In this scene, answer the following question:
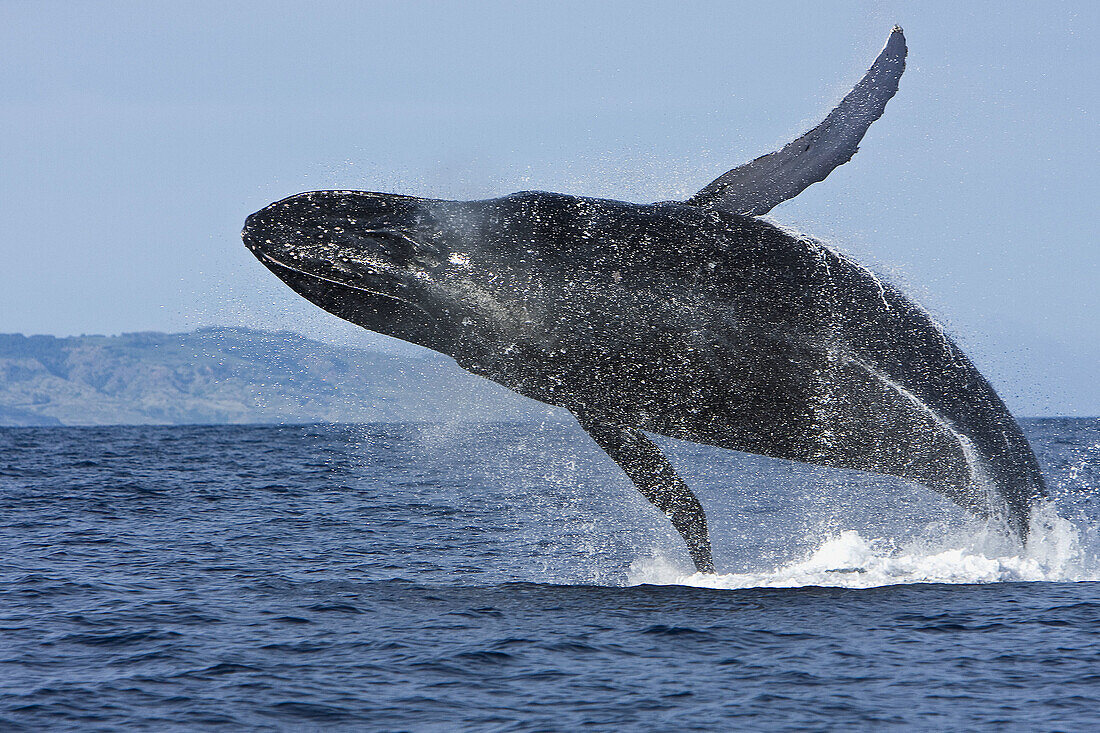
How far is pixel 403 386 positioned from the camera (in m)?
13.3

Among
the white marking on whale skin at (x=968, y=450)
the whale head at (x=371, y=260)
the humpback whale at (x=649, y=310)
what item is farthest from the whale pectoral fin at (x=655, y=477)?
the white marking on whale skin at (x=968, y=450)

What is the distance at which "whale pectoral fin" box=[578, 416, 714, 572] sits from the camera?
11805 millimetres

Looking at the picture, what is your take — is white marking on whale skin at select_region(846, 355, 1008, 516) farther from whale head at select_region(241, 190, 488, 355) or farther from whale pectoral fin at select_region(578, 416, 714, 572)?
whale head at select_region(241, 190, 488, 355)

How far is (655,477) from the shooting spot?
40.5 ft

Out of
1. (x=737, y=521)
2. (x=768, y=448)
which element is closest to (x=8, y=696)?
(x=768, y=448)

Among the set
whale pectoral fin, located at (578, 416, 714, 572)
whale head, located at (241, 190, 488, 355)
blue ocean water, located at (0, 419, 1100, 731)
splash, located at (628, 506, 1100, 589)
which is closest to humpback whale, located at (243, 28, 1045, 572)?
whale head, located at (241, 190, 488, 355)

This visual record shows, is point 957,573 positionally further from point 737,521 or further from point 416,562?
point 737,521

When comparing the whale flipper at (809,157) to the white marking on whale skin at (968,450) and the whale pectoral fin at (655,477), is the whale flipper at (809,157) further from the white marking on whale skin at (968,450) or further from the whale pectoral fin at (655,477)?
the whale pectoral fin at (655,477)

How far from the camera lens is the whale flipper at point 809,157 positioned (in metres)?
11.6

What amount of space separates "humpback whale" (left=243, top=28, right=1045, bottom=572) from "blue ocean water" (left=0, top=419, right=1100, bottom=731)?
84.5 inches

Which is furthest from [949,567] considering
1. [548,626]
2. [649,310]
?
[649,310]

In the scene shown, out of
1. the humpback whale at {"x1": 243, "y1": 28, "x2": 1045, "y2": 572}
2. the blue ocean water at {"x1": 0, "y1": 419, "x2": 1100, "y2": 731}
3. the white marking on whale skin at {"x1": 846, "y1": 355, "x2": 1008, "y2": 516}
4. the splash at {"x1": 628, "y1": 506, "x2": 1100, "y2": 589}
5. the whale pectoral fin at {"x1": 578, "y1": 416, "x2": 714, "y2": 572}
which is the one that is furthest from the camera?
the splash at {"x1": 628, "y1": 506, "x2": 1100, "y2": 589}

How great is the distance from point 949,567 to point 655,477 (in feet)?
15.4

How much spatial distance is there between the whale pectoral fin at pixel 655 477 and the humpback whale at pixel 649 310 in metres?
0.16
